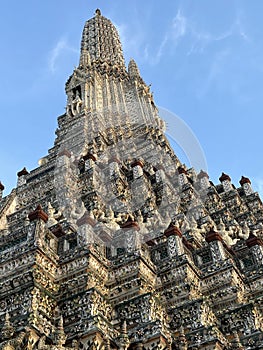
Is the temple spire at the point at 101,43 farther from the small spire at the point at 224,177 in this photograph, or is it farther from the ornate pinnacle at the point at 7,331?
the ornate pinnacle at the point at 7,331

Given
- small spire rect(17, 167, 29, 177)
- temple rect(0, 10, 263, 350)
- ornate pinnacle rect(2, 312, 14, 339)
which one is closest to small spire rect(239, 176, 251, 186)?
temple rect(0, 10, 263, 350)

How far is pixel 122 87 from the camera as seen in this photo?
45.1 metres

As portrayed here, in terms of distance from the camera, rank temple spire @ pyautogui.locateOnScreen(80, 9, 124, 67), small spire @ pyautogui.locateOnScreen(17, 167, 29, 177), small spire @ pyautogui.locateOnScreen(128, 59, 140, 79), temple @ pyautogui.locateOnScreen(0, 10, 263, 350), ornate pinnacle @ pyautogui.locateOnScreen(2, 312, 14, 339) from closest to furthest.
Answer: ornate pinnacle @ pyautogui.locateOnScreen(2, 312, 14, 339) < temple @ pyautogui.locateOnScreen(0, 10, 263, 350) < small spire @ pyautogui.locateOnScreen(17, 167, 29, 177) < small spire @ pyautogui.locateOnScreen(128, 59, 140, 79) < temple spire @ pyautogui.locateOnScreen(80, 9, 124, 67)

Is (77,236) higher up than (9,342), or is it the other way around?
(77,236)

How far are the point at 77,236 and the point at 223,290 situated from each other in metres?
5.52

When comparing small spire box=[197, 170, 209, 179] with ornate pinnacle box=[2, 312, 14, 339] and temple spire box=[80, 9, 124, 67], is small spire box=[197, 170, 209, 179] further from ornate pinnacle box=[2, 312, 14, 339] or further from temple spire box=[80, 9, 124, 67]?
ornate pinnacle box=[2, 312, 14, 339]

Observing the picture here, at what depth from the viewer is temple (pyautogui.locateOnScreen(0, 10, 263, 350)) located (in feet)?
42.0

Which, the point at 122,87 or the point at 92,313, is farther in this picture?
the point at 122,87

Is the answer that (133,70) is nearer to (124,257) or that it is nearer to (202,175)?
(202,175)

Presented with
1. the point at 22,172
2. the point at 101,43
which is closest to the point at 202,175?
the point at 22,172

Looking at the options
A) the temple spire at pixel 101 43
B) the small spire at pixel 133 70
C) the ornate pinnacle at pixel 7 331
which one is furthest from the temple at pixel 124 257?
the temple spire at pixel 101 43

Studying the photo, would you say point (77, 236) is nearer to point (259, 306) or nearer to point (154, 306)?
point (154, 306)

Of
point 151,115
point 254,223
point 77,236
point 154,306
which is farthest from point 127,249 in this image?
point 151,115

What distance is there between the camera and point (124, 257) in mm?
16047
